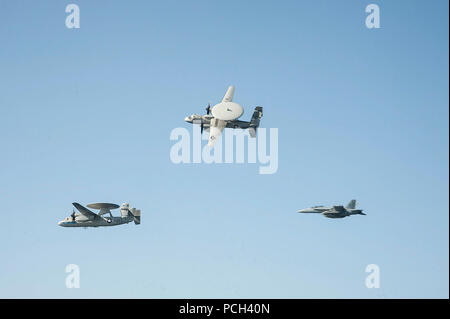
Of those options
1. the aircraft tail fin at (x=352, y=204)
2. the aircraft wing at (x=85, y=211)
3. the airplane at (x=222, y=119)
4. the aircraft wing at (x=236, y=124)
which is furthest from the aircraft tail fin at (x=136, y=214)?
the aircraft tail fin at (x=352, y=204)

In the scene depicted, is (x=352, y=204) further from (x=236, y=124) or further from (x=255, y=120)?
(x=236, y=124)

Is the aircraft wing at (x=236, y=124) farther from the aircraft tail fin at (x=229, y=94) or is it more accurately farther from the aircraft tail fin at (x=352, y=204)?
the aircraft tail fin at (x=352, y=204)

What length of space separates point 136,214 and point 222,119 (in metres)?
29.3

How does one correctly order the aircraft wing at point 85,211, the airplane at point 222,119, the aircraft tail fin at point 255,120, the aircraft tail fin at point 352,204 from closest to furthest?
the aircraft wing at point 85,211
the airplane at point 222,119
the aircraft tail fin at point 255,120
the aircraft tail fin at point 352,204

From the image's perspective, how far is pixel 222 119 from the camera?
5394 inches

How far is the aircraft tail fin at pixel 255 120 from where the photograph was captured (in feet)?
468

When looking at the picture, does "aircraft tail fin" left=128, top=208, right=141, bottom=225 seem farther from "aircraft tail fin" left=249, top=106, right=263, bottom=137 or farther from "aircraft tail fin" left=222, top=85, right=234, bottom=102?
"aircraft tail fin" left=222, top=85, right=234, bottom=102

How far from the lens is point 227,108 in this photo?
450 feet

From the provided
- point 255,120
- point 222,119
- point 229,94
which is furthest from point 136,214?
point 229,94

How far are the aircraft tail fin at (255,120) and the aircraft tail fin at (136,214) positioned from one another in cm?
3198
